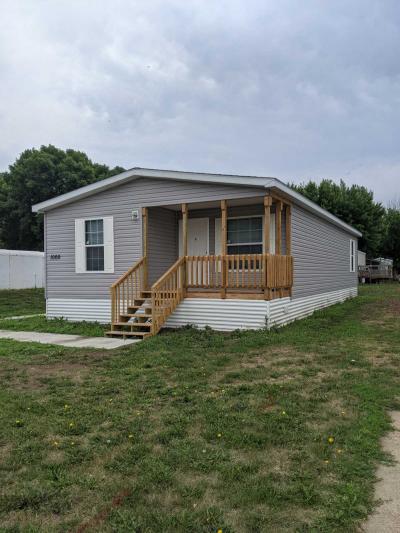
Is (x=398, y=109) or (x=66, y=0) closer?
(x=66, y=0)

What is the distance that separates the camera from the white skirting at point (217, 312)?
8.84m

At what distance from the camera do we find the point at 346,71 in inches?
604

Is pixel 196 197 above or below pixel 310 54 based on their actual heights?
below

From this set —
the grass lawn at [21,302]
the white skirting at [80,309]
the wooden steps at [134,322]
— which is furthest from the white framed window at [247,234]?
the grass lawn at [21,302]

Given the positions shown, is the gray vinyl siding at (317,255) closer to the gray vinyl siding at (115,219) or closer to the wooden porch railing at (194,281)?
the wooden porch railing at (194,281)

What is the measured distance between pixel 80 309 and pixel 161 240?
107 inches

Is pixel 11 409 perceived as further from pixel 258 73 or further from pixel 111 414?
pixel 258 73

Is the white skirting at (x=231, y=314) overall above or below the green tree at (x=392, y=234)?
below

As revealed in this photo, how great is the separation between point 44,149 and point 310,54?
18.4 meters

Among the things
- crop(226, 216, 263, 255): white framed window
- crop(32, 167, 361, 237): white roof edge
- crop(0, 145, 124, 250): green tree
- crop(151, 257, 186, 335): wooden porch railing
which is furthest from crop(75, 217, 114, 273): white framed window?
crop(0, 145, 124, 250): green tree

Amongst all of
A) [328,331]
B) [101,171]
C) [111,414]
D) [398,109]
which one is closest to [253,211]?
[328,331]

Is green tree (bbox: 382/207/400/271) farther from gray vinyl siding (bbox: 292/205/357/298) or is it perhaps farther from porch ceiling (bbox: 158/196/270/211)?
porch ceiling (bbox: 158/196/270/211)

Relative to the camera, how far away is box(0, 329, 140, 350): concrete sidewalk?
7855 millimetres

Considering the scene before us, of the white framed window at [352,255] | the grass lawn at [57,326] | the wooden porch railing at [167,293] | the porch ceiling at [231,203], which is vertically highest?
the porch ceiling at [231,203]
